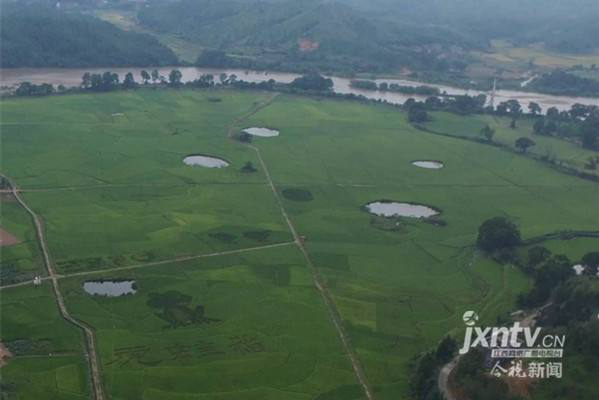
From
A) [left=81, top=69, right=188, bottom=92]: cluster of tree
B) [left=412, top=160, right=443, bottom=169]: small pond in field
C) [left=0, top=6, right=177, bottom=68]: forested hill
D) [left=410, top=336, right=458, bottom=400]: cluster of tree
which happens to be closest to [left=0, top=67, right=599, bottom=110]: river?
[left=0, top=6, right=177, bottom=68]: forested hill

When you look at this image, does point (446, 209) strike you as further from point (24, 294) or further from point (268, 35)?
point (268, 35)

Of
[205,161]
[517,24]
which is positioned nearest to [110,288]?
[205,161]

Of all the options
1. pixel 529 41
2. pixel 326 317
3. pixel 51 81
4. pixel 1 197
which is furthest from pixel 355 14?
pixel 326 317

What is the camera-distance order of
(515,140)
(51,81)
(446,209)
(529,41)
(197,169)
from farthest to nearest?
(529,41) < (51,81) < (515,140) < (197,169) < (446,209)

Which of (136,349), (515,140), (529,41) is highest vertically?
(529,41)

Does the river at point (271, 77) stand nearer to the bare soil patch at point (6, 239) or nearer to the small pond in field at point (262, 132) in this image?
the small pond in field at point (262, 132)

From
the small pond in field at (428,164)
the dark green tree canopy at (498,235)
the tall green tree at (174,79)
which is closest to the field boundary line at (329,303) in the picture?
the dark green tree canopy at (498,235)

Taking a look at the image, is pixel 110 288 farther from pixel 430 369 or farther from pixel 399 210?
pixel 399 210
